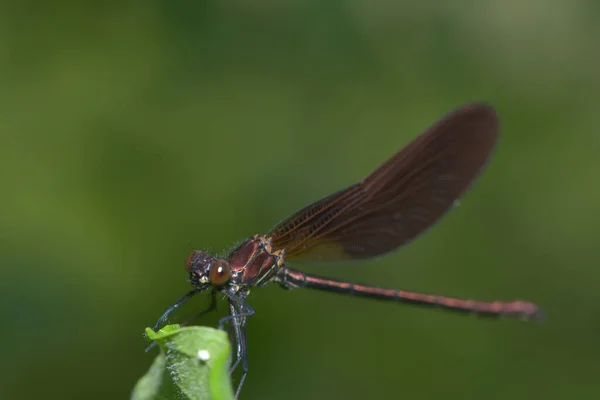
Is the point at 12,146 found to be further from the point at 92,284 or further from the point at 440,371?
the point at 440,371

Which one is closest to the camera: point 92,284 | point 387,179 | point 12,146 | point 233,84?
point 387,179

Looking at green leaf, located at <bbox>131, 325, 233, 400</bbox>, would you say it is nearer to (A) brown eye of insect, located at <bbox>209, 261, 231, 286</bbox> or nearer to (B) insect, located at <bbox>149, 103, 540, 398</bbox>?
(A) brown eye of insect, located at <bbox>209, 261, 231, 286</bbox>

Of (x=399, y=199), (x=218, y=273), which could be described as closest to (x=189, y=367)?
(x=218, y=273)

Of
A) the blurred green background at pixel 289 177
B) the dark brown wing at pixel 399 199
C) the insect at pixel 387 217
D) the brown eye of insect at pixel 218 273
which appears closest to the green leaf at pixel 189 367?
the brown eye of insect at pixel 218 273

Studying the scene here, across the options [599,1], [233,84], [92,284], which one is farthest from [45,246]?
[599,1]

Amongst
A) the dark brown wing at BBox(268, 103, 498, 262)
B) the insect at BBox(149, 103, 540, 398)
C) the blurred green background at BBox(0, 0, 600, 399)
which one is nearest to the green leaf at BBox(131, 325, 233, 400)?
the insect at BBox(149, 103, 540, 398)

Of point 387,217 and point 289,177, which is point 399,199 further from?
point 289,177

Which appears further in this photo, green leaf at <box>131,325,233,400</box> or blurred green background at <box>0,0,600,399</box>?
blurred green background at <box>0,0,600,399</box>
